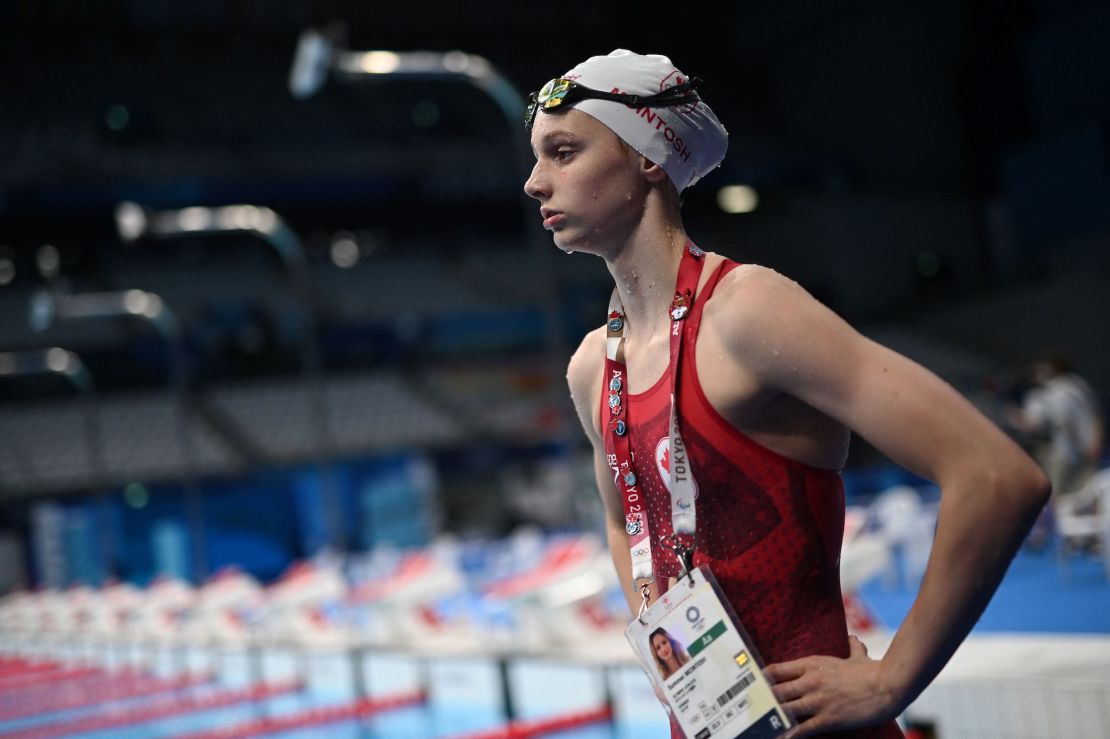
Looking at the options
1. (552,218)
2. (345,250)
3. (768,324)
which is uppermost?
(345,250)

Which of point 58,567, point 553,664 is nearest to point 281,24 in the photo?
point 58,567

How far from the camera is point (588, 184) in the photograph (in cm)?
180

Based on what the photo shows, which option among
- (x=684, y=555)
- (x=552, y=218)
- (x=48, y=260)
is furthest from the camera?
(x=48, y=260)

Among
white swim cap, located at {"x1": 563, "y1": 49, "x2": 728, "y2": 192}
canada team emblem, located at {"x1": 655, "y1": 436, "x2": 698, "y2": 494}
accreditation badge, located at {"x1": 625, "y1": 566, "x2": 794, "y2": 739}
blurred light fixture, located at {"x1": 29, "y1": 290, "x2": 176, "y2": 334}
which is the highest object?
blurred light fixture, located at {"x1": 29, "y1": 290, "x2": 176, "y2": 334}

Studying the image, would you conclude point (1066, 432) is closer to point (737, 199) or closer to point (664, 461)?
point (664, 461)

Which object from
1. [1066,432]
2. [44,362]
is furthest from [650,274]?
[44,362]

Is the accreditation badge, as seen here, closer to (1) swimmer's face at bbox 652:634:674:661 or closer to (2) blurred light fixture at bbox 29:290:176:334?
(1) swimmer's face at bbox 652:634:674:661

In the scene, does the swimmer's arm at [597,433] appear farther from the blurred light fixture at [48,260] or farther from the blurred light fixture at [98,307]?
the blurred light fixture at [48,260]

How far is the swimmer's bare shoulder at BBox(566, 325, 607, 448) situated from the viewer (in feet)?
6.70

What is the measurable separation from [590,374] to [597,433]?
0.10 m

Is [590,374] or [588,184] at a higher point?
[588,184]

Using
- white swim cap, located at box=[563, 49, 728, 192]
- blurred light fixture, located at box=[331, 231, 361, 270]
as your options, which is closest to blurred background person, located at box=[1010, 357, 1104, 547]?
white swim cap, located at box=[563, 49, 728, 192]

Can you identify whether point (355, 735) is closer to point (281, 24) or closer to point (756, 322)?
point (756, 322)

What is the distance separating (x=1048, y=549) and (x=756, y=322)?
44.4ft
